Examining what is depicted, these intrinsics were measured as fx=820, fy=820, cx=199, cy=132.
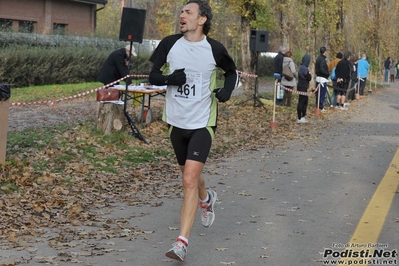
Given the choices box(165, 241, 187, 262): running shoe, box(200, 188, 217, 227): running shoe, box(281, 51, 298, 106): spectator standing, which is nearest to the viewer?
box(165, 241, 187, 262): running shoe

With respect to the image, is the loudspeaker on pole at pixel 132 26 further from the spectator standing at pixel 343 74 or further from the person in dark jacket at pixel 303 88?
the spectator standing at pixel 343 74

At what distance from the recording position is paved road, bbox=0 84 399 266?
7059 mm

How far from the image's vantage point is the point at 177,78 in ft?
22.5

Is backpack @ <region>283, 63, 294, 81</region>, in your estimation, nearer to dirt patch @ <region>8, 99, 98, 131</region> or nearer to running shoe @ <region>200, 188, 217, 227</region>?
dirt patch @ <region>8, 99, 98, 131</region>

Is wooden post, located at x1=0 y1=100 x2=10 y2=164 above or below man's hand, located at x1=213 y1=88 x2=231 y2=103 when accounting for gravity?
below

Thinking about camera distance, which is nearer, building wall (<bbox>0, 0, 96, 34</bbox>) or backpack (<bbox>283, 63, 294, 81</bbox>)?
backpack (<bbox>283, 63, 294, 81</bbox>)

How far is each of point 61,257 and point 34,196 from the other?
295 centimetres

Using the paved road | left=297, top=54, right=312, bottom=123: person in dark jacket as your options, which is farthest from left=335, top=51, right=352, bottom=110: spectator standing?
the paved road

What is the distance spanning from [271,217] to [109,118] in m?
7.20

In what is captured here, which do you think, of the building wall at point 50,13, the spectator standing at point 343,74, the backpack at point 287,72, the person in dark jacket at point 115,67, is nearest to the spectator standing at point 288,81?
the backpack at point 287,72

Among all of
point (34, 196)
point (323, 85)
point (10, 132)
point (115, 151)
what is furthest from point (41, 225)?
point (323, 85)

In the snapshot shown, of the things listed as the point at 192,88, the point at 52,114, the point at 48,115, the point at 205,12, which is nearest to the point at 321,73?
the point at 52,114

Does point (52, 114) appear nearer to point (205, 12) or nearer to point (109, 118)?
point (109, 118)

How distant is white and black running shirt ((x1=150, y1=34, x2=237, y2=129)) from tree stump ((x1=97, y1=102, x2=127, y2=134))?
847 centimetres
